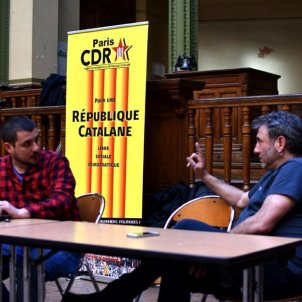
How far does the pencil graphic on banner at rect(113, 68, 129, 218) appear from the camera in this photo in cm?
506

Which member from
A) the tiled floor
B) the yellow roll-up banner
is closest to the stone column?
the yellow roll-up banner

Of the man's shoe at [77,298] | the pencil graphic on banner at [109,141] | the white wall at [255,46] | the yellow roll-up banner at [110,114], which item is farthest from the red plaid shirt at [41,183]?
the white wall at [255,46]

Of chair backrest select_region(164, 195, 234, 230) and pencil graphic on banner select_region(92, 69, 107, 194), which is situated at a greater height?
pencil graphic on banner select_region(92, 69, 107, 194)

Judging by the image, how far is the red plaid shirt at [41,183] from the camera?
11.1 feet

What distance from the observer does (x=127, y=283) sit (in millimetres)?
2766

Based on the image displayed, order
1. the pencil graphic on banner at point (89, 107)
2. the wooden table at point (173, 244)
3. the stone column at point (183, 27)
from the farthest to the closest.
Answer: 1. the stone column at point (183, 27)
2. the pencil graphic on banner at point (89, 107)
3. the wooden table at point (173, 244)

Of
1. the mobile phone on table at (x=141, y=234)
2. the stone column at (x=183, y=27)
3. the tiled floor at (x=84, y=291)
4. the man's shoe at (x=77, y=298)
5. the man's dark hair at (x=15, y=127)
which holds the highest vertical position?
the stone column at (x=183, y=27)

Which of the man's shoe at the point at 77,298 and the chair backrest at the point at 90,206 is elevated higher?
the chair backrest at the point at 90,206

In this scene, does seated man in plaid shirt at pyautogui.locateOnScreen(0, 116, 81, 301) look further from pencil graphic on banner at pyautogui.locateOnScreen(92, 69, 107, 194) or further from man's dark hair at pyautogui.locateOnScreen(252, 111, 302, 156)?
pencil graphic on banner at pyautogui.locateOnScreen(92, 69, 107, 194)

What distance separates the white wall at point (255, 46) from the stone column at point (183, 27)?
436cm

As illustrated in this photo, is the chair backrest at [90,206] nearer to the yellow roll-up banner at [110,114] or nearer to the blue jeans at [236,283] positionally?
the blue jeans at [236,283]

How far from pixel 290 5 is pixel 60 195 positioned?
8606mm

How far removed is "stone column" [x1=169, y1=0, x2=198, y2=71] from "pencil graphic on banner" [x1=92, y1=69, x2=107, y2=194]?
1928 millimetres

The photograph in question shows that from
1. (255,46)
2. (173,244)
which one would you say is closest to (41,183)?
(173,244)
